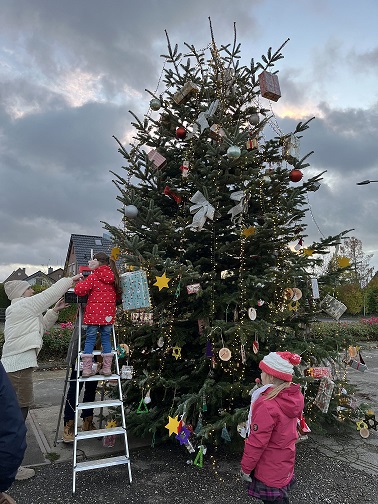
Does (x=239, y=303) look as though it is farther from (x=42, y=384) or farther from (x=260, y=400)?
(x=42, y=384)

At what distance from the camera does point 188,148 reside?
223 inches

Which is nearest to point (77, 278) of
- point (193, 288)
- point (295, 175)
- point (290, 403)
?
point (193, 288)

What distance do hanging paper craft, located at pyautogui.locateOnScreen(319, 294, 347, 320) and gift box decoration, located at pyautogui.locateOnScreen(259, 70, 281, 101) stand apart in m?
3.07

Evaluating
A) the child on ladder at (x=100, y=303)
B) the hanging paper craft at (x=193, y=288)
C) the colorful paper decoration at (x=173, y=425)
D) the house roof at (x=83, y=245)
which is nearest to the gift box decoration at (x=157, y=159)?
the child on ladder at (x=100, y=303)

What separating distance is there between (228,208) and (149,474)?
3.39m

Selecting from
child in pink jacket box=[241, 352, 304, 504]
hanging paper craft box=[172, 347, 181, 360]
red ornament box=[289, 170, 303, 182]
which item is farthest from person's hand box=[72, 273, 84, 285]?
red ornament box=[289, 170, 303, 182]

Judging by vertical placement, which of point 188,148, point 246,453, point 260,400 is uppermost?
point 188,148

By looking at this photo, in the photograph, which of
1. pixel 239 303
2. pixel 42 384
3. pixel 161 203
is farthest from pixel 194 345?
pixel 42 384

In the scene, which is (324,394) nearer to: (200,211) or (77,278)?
(200,211)

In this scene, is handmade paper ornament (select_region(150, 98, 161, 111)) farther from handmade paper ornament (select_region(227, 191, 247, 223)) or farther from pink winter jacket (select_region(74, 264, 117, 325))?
pink winter jacket (select_region(74, 264, 117, 325))

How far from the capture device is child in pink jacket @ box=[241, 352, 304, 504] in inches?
110

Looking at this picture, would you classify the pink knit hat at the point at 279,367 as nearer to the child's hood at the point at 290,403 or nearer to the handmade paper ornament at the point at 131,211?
the child's hood at the point at 290,403

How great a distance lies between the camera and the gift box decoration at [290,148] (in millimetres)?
5633

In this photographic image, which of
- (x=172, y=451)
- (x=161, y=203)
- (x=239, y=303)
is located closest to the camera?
(x=239, y=303)
